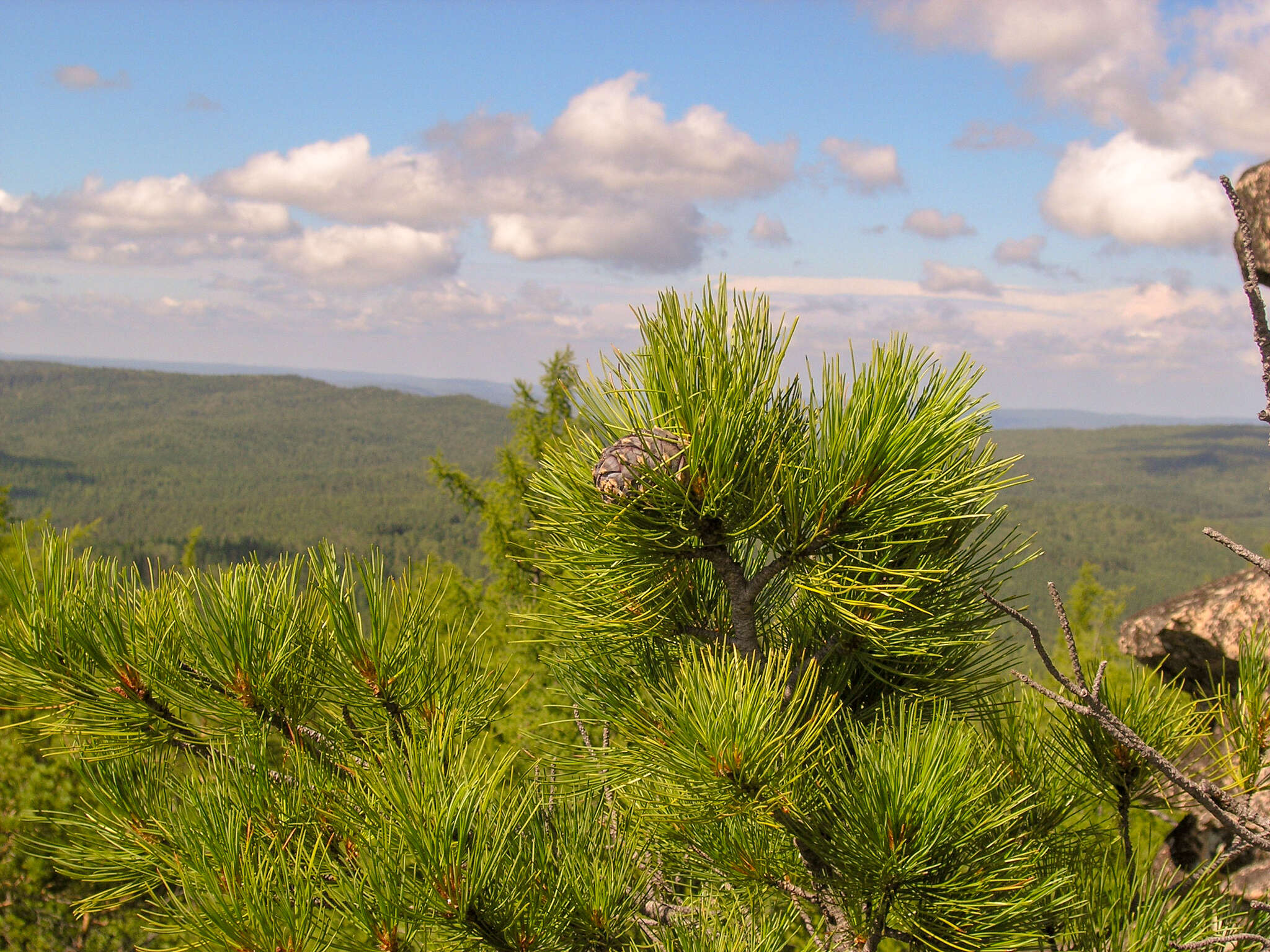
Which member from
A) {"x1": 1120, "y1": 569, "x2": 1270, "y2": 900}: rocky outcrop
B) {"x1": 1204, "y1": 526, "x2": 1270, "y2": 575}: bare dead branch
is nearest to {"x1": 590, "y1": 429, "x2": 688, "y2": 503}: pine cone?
{"x1": 1204, "y1": 526, "x2": 1270, "y2": 575}: bare dead branch

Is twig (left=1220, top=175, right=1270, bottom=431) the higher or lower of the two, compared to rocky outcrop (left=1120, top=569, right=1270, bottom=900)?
higher

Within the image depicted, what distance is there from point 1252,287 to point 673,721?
4.72ft

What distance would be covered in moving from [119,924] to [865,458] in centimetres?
1067

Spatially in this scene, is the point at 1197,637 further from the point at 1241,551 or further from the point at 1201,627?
the point at 1241,551

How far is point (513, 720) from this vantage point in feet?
42.2

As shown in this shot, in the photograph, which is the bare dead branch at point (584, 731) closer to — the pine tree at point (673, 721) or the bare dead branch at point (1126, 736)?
the pine tree at point (673, 721)

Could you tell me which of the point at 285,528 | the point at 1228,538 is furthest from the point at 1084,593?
the point at 285,528

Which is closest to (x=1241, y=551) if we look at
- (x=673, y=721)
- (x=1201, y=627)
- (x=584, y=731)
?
(x=673, y=721)

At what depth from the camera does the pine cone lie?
190cm

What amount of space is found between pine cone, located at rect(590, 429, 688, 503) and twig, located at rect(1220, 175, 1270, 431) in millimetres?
1116

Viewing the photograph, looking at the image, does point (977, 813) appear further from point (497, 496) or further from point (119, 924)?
point (497, 496)

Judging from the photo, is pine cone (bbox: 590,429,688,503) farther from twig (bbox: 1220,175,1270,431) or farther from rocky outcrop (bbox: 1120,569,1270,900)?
rocky outcrop (bbox: 1120,569,1270,900)

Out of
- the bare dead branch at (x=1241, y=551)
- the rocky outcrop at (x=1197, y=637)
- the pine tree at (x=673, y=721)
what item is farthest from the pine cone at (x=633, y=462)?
the rocky outcrop at (x=1197, y=637)

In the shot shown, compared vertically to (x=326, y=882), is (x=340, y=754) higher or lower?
higher
